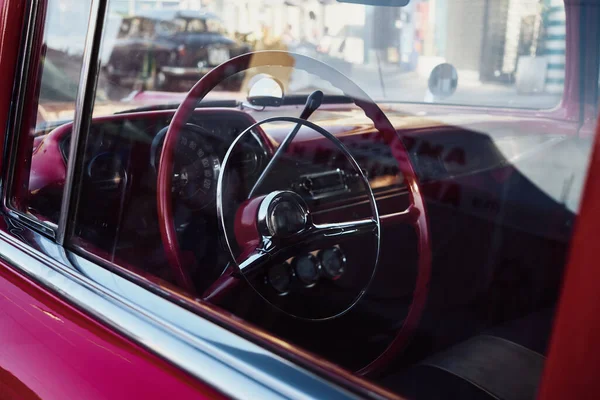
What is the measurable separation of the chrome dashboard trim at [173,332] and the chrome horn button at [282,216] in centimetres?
40

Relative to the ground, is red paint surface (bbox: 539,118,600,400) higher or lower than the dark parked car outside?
lower

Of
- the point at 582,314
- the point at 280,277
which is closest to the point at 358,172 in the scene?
the point at 280,277

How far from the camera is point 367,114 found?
1830 millimetres

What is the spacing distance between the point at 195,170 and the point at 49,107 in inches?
15.5

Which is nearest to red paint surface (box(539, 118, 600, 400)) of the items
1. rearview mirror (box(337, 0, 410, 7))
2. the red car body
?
the red car body

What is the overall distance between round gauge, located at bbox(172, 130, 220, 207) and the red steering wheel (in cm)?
12

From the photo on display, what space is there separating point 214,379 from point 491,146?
1.89 meters

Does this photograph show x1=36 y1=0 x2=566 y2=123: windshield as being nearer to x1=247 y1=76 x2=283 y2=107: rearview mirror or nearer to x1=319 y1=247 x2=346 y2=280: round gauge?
x1=247 y1=76 x2=283 y2=107: rearview mirror

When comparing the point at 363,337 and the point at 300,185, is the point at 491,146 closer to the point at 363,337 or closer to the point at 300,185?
the point at 300,185

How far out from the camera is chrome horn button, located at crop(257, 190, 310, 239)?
61.9 inches

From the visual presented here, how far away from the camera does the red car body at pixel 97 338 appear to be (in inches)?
24.9

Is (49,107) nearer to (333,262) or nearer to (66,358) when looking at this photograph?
(66,358)

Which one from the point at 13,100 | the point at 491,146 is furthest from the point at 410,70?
the point at 13,100

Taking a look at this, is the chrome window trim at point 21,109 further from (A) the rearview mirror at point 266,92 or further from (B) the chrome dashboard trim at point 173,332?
(A) the rearview mirror at point 266,92
